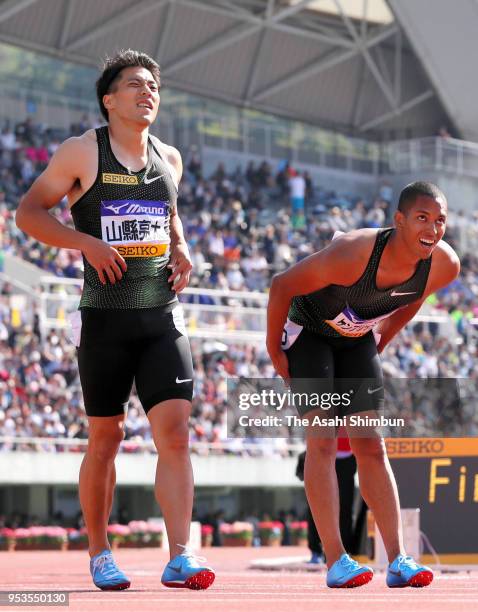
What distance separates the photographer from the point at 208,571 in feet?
22.8

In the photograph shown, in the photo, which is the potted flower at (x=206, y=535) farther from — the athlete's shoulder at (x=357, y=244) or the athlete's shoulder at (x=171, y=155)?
the athlete's shoulder at (x=357, y=244)

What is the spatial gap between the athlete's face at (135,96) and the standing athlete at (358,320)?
102 cm

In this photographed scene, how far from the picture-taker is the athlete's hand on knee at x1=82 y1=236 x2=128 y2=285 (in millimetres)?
7277

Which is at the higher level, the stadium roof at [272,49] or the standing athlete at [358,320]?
the stadium roof at [272,49]

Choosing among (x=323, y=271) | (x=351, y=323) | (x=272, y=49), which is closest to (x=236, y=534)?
(x=351, y=323)

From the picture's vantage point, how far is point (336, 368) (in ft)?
26.1

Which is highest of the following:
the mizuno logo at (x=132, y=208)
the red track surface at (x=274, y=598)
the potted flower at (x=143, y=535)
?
the mizuno logo at (x=132, y=208)

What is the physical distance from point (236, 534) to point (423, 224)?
750 inches

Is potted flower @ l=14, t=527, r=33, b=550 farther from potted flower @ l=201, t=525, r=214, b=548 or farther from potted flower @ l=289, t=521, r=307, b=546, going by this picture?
potted flower @ l=289, t=521, r=307, b=546

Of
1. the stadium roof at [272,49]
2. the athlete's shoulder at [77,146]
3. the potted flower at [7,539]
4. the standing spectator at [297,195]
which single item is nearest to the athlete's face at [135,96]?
the athlete's shoulder at [77,146]

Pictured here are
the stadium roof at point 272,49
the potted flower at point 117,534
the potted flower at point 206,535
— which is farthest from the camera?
the stadium roof at point 272,49

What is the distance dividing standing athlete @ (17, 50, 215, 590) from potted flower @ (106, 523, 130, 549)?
1606 cm

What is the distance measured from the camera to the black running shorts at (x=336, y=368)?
7.76m

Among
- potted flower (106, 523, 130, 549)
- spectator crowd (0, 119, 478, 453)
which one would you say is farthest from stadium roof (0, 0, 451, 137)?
potted flower (106, 523, 130, 549)
